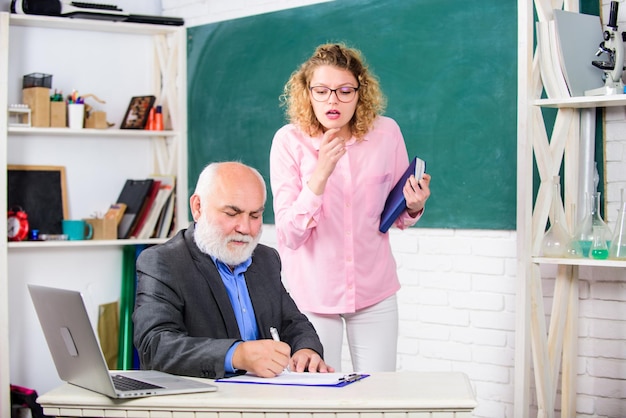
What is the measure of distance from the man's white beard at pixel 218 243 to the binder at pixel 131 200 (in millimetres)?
2442

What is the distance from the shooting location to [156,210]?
4.82 meters

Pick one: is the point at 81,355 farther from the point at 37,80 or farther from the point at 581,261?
the point at 37,80

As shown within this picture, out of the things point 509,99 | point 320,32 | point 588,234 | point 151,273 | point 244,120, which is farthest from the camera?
point 244,120

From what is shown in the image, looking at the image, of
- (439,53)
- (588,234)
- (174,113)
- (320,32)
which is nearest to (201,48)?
(174,113)

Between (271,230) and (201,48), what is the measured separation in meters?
1.12

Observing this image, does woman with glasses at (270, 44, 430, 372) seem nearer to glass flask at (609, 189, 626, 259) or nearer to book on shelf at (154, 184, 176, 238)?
glass flask at (609, 189, 626, 259)

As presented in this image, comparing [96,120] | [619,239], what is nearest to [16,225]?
[96,120]

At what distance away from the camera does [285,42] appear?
4.51 meters

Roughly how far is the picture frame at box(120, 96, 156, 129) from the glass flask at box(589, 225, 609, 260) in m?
A: 2.62

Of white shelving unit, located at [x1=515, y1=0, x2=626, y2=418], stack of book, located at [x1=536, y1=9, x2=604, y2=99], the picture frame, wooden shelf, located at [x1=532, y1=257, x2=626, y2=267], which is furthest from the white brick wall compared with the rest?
the picture frame

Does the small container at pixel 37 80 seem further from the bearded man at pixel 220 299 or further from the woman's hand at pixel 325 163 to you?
the bearded man at pixel 220 299

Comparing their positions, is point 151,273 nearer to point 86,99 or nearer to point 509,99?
point 509,99

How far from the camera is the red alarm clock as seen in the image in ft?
14.6

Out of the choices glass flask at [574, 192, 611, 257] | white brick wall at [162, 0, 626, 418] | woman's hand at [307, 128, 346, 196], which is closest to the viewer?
woman's hand at [307, 128, 346, 196]
